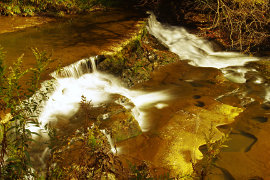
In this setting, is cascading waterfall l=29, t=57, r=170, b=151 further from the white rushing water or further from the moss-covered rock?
the moss-covered rock

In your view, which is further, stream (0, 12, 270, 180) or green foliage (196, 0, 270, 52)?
green foliage (196, 0, 270, 52)

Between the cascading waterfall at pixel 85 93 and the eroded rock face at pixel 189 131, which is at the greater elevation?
the cascading waterfall at pixel 85 93

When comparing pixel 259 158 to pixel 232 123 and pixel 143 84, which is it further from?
pixel 143 84

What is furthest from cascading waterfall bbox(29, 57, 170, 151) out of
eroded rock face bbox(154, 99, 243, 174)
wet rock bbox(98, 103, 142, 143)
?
eroded rock face bbox(154, 99, 243, 174)

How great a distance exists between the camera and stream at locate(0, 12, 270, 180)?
4.47 metres

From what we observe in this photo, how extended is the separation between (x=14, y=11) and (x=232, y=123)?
396 inches

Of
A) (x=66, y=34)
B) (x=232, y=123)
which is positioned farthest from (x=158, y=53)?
(x=232, y=123)

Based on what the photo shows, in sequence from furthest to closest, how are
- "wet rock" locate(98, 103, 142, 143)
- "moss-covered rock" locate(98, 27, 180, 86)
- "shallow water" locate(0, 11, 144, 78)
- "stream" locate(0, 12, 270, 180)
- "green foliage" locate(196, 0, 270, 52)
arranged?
"green foliage" locate(196, 0, 270, 52) < "moss-covered rock" locate(98, 27, 180, 86) < "shallow water" locate(0, 11, 144, 78) < "wet rock" locate(98, 103, 142, 143) < "stream" locate(0, 12, 270, 180)

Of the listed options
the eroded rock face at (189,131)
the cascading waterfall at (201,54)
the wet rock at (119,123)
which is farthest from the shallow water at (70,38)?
the eroded rock face at (189,131)

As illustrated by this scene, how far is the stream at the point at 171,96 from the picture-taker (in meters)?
4.47

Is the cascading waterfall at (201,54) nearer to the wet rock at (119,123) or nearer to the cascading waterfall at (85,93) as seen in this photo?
the cascading waterfall at (85,93)

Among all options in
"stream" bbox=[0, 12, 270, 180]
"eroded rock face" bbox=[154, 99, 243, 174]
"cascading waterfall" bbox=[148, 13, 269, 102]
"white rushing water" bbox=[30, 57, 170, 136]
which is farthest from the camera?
"cascading waterfall" bbox=[148, 13, 269, 102]

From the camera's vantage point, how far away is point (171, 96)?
654cm

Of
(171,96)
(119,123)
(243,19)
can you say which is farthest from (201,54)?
(119,123)
